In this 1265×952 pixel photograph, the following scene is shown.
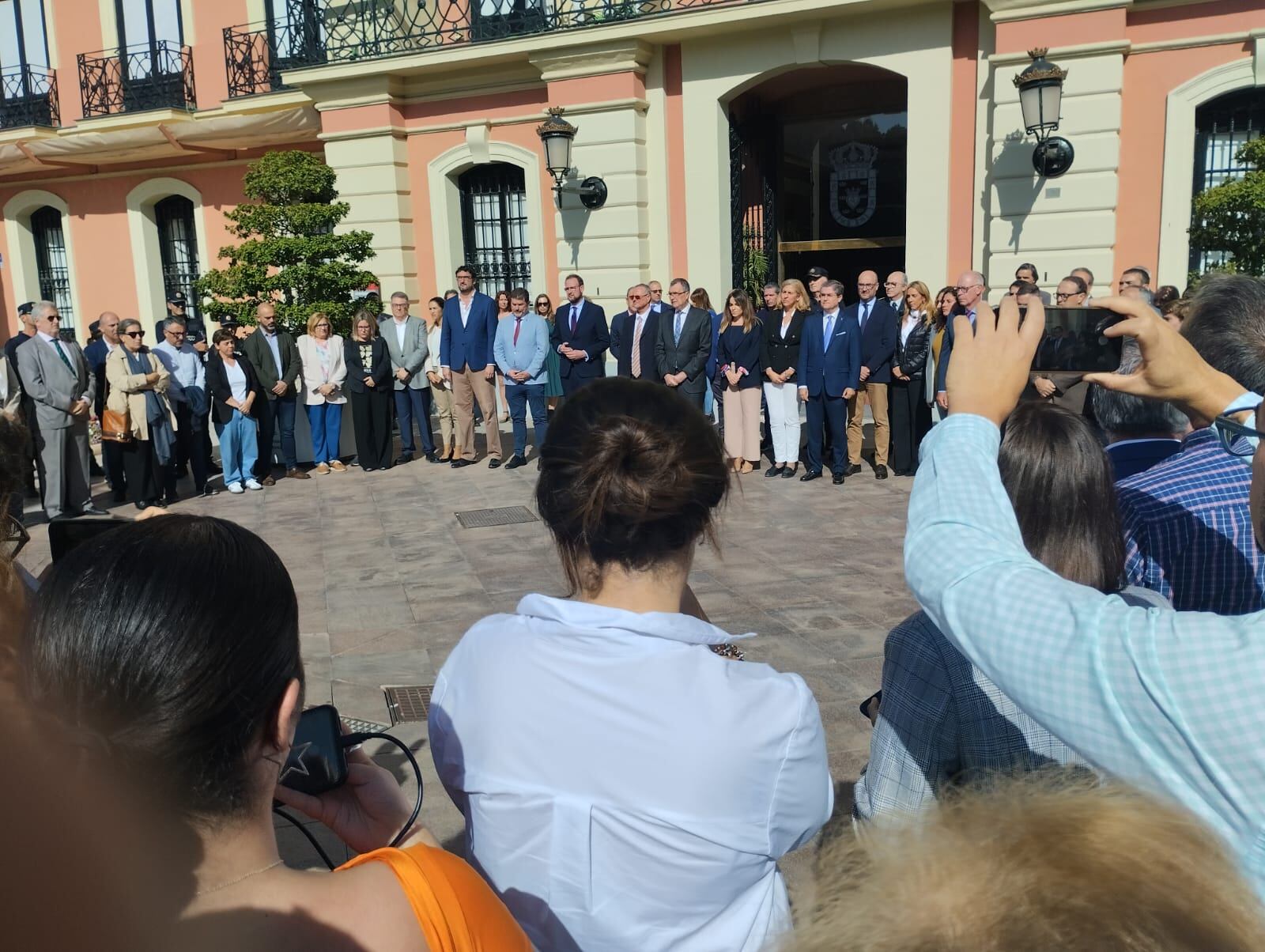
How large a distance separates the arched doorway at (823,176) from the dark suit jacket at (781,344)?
4268 mm

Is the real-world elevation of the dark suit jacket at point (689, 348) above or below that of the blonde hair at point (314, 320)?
below

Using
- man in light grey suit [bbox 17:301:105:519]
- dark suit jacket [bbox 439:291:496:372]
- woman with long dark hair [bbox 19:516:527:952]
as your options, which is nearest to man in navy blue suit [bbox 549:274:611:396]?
dark suit jacket [bbox 439:291:496:372]

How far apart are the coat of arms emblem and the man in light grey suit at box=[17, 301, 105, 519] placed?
35.1 ft

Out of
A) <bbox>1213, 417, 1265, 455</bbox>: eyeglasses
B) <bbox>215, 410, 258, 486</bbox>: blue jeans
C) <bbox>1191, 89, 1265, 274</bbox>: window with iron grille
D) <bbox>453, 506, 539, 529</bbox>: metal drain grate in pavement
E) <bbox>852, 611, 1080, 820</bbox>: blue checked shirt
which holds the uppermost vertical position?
<bbox>1191, 89, 1265, 274</bbox>: window with iron grille

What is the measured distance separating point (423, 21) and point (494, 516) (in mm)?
9223

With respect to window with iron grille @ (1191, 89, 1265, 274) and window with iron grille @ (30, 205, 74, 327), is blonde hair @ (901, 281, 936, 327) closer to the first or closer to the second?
window with iron grille @ (1191, 89, 1265, 274)

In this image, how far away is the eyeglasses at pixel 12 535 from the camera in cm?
221

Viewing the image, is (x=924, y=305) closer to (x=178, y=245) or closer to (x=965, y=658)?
(x=965, y=658)

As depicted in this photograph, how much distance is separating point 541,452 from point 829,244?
13.9m

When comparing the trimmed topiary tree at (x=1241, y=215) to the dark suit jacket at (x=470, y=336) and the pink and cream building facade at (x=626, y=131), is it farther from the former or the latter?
the dark suit jacket at (x=470, y=336)

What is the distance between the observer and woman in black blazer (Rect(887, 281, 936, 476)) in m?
9.24

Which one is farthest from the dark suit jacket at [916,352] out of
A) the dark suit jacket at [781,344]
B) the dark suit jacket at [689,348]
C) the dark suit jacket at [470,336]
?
the dark suit jacket at [470,336]

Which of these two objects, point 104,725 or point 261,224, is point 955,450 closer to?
point 104,725

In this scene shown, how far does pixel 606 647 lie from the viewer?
1.50 m
